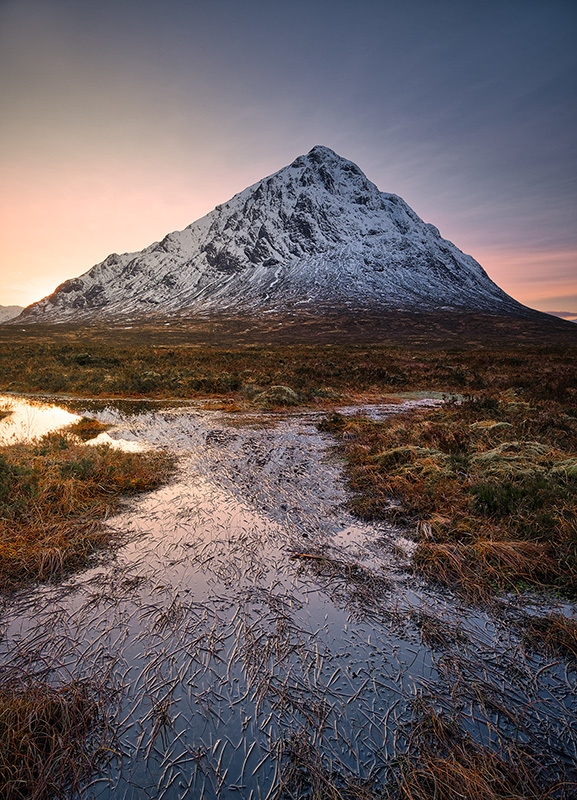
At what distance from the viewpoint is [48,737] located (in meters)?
2.41

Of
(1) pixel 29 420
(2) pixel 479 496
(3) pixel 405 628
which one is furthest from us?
(1) pixel 29 420

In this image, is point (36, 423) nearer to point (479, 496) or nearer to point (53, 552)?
point (53, 552)

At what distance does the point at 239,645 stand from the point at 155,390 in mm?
17225

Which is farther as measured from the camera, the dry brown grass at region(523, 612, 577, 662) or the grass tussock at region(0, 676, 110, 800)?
the dry brown grass at region(523, 612, 577, 662)

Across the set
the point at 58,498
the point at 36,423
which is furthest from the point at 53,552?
the point at 36,423

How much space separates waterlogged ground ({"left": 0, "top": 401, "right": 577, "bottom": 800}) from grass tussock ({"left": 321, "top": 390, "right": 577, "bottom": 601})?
517 mm

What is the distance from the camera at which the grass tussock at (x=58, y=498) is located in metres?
4.48

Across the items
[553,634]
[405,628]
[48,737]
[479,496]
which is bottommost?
[405,628]

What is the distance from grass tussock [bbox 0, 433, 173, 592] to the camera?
448 cm

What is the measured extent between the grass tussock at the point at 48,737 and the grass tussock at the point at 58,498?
1.82 meters

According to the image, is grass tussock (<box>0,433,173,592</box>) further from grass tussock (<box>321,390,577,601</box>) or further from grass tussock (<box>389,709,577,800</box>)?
grass tussock (<box>321,390,577,601</box>)

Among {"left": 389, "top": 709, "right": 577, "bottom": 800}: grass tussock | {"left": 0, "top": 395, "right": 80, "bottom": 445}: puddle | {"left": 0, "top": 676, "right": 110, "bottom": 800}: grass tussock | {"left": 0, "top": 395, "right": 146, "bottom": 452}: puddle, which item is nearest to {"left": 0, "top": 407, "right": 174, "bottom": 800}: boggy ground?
{"left": 0, "top": 676, "right": 110, "bottom": 800}: grass tussock

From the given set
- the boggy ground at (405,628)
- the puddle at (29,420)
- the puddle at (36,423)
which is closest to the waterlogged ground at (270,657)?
the boggy ground at (405,628)

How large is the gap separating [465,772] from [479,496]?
437 centimetres
